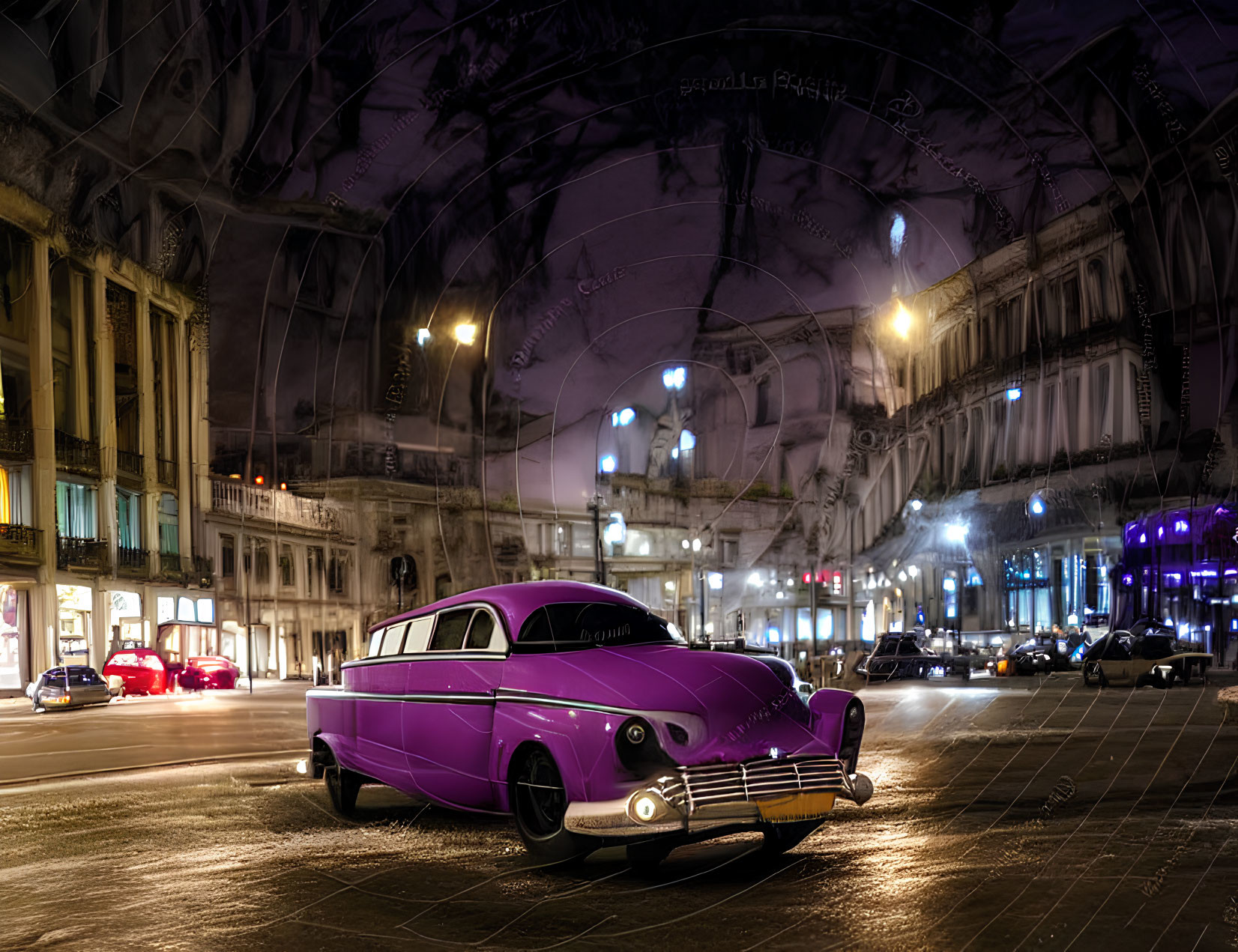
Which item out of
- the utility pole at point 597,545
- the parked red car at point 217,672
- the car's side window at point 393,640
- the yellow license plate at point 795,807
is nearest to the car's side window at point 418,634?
the car's side window at point 393,640

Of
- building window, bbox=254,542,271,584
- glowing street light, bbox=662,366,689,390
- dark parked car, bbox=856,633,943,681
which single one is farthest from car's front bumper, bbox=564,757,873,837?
dark parked car, bbox=856,633,943,681

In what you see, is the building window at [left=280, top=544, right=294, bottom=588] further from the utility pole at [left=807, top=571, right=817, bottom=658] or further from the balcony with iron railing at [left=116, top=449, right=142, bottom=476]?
the utility pole at [left=807, top=571, right=817, bottom=658]

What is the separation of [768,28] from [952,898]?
1995 centimetres

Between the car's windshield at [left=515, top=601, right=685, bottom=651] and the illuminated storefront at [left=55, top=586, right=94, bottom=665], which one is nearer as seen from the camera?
the car's windshield at [left=515, top=601, right=685, bottom=651]

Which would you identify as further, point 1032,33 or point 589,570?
point 589,570

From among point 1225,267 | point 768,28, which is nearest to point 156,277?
point 768,28

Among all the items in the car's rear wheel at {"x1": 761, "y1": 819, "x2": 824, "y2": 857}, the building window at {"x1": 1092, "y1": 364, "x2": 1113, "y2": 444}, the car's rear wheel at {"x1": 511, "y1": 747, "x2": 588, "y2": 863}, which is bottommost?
the car's rear wheel at {"x1": 761, "y1": 819, "x2": 824, "y2": 857}

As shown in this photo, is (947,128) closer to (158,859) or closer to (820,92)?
(820,92)

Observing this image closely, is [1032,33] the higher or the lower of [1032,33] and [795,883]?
the higher

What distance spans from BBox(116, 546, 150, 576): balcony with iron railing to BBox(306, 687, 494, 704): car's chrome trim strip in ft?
106

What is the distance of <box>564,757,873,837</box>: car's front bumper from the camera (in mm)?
6695

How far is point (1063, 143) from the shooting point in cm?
2436

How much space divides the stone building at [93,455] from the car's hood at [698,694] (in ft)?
103

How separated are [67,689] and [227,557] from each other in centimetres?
918
